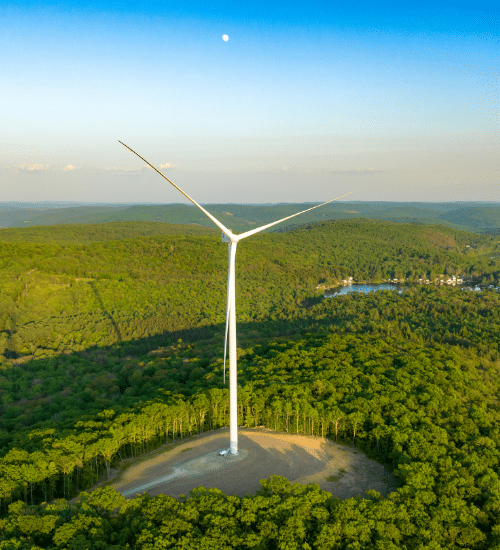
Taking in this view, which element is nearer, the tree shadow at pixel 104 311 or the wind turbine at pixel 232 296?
the wind turbine at pixel 232 296

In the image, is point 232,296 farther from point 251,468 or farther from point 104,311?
point 104,311

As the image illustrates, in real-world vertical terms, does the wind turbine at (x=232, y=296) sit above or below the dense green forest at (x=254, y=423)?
above

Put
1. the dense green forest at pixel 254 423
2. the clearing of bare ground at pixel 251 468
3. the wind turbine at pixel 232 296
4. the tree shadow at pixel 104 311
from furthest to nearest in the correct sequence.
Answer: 1. the tree shadow at pixel 104 311
2. the clearing of bare ground at pixel 251 468
3. the wind turbine at pixel 232 296
4. the dense green forest at pixel 254 423

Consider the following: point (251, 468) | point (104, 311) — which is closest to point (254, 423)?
point (251, 468)

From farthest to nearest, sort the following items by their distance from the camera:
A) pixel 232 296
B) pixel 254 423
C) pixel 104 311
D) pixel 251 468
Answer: pixel 104 311 → pixel 254 423 → pixel 251 468 → pixel 232 296

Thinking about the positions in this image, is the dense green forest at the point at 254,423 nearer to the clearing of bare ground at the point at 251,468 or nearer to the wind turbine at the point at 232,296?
the clearing of bare ground at the point at 251,468

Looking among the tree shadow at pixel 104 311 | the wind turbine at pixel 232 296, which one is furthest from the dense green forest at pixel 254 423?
the wind turbine at pixel 232 296

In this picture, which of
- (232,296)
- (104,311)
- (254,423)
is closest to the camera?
(232,296)

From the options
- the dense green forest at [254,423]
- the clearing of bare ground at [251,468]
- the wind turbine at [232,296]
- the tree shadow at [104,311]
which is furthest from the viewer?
the tree shadow at [104,311]
